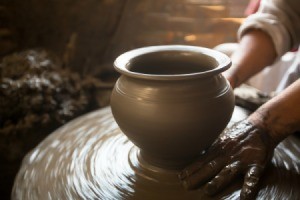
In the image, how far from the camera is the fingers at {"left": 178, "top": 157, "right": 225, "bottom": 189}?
1.04 m

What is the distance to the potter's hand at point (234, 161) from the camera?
103 cm

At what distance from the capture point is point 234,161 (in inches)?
42.4

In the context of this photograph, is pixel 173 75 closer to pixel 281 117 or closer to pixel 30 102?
pixel 281 117

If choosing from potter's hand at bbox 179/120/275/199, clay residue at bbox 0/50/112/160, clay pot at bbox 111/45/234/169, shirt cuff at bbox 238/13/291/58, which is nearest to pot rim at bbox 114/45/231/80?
clay pot at bbox 111/45/234/169

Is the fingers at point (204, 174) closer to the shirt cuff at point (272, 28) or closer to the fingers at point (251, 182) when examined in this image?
the fingers at point (251, 182)

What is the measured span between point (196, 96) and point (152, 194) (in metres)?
0.30

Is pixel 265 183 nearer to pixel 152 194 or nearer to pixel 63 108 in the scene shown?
pixel 152 194

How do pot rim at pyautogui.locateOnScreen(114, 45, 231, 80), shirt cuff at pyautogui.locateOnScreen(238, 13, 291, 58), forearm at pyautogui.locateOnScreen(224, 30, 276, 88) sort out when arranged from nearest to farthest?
pot rim at pyautogui.locateOnScreen(114, 45, 231, 80)
forearm at pyautogui.locateOnScreen(224, 30, 276, 88)
shirt cuff at pyautogui.locateOnScreen(238, 13, 291, 58)

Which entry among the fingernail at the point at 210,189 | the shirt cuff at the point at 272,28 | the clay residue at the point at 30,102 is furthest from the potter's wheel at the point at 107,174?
the clay residue at the point at 30,102

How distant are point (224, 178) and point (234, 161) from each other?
2.7 inches

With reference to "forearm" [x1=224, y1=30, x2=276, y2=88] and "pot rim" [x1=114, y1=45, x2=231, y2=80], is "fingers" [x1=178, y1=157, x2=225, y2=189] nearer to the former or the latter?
"pot rim" [x1=114, y1=45, x2=231, y2=80]

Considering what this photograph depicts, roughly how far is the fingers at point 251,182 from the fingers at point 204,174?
8cm

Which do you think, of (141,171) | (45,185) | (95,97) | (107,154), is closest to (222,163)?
(141,171)

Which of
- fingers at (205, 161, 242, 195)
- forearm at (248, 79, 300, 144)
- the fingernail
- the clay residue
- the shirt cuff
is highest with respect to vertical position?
the shirt cuff
